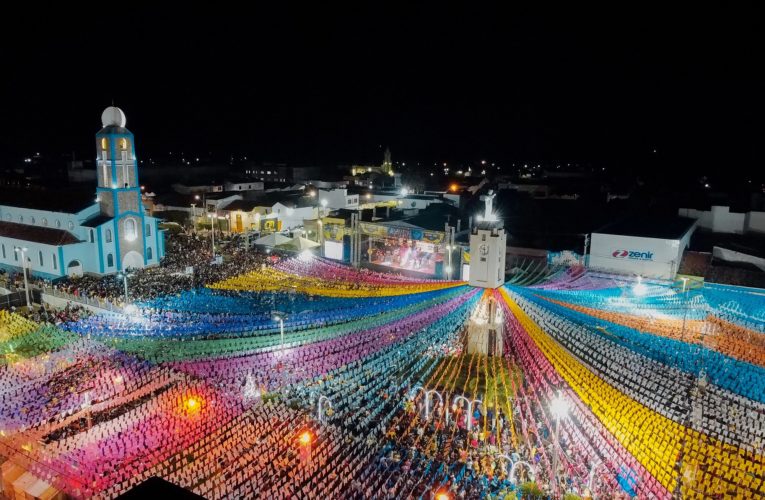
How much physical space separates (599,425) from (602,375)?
1333 millimetres

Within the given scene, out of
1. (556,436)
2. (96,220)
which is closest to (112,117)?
(96,220)

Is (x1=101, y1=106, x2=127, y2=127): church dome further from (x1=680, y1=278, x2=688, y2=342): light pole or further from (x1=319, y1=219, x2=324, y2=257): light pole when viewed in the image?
(x1=680, y1=278, x2=688, y2=342): light pole

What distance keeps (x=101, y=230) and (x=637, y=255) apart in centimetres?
2462

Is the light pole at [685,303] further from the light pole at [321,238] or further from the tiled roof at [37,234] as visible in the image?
the tiled roof at [37,234]

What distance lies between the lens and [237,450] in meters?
10.6

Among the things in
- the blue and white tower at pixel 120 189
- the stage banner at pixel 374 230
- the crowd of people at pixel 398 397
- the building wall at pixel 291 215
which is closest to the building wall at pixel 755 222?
the crowd of people at pixel 398 397

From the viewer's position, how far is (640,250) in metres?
22.1

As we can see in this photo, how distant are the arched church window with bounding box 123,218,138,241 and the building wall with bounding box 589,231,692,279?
22.4m

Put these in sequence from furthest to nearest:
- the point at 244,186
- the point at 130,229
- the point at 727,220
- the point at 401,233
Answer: the point at 244,186
the point at 130,229
the point at 401,233
the point at 727,220

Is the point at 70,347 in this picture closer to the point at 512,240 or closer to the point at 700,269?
the point at 512,240

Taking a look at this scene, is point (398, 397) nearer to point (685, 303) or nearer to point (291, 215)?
point (685, 303)

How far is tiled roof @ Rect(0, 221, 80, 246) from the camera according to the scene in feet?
86.3

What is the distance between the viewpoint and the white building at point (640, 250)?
21.5 m

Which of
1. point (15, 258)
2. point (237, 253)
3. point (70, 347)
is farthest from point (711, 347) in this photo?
point (15, 258)
